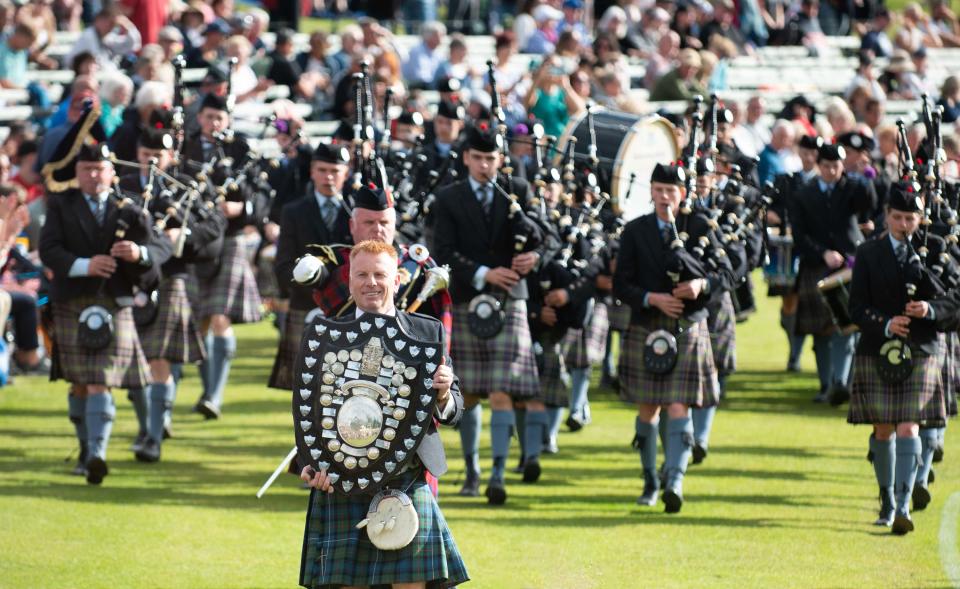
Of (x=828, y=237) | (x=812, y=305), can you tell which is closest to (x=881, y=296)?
(x=828, y=237)

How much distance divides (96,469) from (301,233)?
158 centimetres

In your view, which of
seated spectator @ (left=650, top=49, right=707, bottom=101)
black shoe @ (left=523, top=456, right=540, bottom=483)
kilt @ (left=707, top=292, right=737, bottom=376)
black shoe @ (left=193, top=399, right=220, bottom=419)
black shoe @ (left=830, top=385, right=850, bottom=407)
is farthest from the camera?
seated spectator @ (left=650, top=49, right=707, bottom=101)

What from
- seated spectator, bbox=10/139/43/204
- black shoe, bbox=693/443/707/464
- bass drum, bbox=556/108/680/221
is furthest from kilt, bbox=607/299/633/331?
seated spectator, bbox=10/139/43/204

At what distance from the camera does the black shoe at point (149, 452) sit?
9453 millimetres

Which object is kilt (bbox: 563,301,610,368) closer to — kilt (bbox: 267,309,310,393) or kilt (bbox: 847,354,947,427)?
kilt (bbox: 267,309,310,393)

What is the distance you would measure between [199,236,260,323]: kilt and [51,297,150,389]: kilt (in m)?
1.79

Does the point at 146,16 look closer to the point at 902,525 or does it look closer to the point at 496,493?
the point at 496,493

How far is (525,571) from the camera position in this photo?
734 cm

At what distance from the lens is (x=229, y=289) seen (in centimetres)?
1062

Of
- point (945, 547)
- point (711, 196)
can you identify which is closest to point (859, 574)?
point (945, 547)

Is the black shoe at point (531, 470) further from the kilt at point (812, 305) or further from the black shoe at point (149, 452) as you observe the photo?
the kilt at point (812, 305)

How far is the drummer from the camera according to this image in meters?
10.9

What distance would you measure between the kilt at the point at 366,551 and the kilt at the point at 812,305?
622 centimetres

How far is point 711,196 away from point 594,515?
1.93 metres
